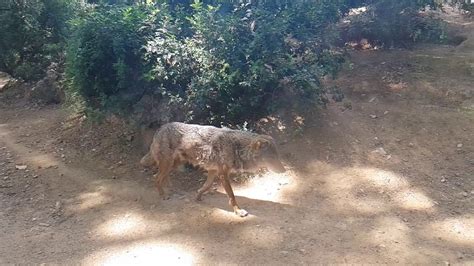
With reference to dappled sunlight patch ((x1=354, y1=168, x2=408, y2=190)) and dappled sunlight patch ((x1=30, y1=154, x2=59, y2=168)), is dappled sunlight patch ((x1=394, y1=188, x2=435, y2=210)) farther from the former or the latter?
dappled sunlight patch ((x1=30, y1=154, x2=59, y2=168))

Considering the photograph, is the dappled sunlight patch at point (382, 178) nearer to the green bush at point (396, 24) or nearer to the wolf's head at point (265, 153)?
the wolf's head at point (265, 153)

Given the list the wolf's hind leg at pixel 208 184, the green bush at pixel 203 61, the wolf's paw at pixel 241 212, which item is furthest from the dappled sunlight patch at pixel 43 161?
the wolf's paw at pixel 241 212

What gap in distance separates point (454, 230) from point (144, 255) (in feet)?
15.8

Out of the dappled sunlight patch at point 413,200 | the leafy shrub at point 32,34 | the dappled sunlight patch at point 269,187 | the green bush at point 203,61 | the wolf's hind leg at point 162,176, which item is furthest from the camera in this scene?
the leafy shrub at point 32,34

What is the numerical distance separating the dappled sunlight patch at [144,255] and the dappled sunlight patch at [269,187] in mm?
2093

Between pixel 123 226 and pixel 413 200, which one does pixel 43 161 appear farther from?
pixel 413 200

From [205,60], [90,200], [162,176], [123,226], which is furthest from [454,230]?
[90,200]

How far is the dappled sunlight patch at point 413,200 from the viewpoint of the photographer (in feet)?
24.8

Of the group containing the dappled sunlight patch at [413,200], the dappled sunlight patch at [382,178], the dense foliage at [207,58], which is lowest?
the dappled sunlight patch at [413,200]

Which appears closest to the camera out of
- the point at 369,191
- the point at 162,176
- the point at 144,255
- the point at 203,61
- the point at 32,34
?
the point at 144,255

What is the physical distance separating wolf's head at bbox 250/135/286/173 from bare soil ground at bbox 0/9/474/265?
0.85 m

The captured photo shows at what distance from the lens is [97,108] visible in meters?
9.92

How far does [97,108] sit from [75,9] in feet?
21.4

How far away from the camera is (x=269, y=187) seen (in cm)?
842
